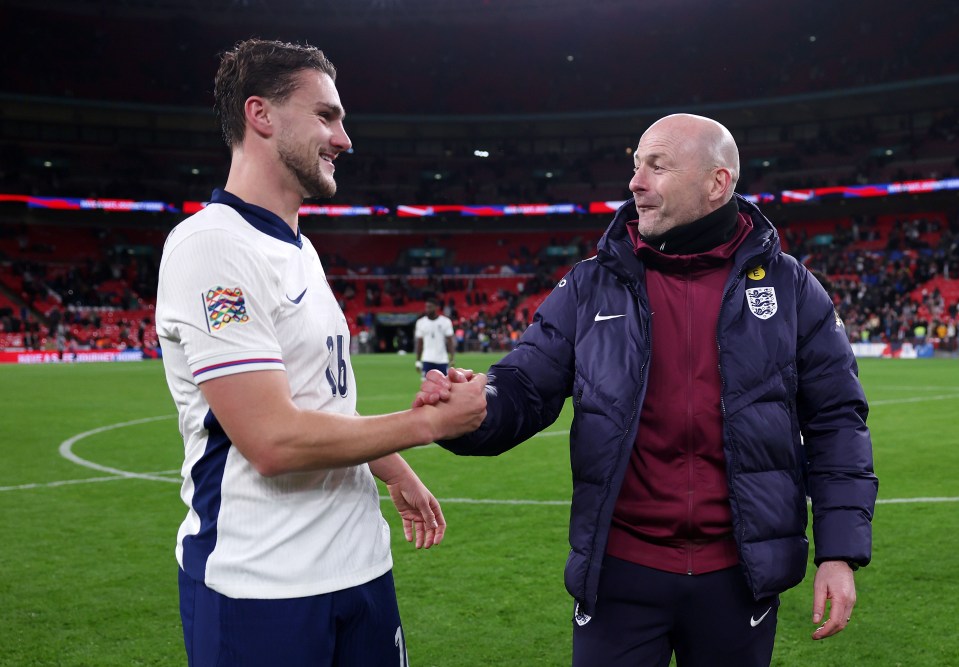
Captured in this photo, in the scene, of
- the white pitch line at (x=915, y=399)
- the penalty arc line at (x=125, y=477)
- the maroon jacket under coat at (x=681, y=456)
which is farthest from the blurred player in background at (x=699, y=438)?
the white pitch line at (x=915, y=399)

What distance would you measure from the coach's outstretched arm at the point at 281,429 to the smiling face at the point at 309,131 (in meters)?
0.65

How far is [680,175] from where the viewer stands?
2.92m

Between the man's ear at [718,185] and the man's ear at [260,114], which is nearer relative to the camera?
the man's ear at [260,114]

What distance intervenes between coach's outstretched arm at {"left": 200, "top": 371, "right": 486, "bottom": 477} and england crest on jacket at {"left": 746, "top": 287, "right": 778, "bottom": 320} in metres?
1.24

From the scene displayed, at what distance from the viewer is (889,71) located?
5091 centimetres

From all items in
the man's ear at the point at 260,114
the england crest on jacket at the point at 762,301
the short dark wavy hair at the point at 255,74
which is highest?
the short dark wavy hair at the point at 255,74

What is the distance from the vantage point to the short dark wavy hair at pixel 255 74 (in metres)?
2.45

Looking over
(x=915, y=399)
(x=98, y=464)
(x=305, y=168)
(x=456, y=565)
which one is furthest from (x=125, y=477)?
(x=915, y=399)

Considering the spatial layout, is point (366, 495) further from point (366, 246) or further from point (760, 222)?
point (366, 246)

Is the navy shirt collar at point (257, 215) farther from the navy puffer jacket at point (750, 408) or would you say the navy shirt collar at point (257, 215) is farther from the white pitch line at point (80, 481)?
the white pitch line at point (80, 481)

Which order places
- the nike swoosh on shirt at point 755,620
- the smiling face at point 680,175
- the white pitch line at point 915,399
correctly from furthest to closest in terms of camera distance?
the white pitch line at point 915,399
the smiling face at point 680,175
the nike swoosh on shirt at point 755,620

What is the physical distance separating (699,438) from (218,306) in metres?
1.48

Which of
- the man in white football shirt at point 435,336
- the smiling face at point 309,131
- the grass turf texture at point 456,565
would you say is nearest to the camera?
the smiling face at point 309,131

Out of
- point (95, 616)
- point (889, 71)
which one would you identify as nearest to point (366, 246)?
point (889, 71)
